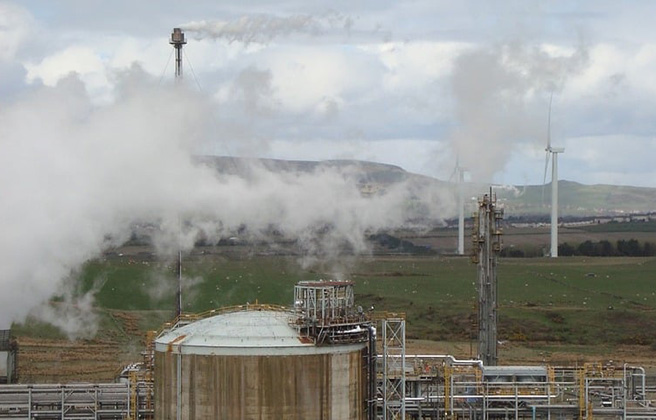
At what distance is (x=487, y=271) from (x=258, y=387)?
83.0 feet

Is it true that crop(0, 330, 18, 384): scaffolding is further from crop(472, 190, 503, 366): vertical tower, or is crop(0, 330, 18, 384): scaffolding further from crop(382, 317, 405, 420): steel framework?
crop(472, 190, 503, 366): vertical tower

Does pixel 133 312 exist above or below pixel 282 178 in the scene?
below

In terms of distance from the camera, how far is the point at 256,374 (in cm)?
5547

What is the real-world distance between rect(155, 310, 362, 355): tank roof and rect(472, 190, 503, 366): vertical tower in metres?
19.3

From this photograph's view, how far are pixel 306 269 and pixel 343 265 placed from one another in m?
13.6

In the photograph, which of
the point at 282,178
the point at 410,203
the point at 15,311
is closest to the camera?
the point at 15,311

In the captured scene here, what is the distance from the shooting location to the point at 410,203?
16150 cm

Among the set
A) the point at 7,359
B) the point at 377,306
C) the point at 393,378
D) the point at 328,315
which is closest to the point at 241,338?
the point at 328,315

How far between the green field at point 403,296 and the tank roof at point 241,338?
172 feet

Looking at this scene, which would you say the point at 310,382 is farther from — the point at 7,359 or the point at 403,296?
the point at 403,296

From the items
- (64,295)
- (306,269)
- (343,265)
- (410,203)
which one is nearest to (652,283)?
(410,203)

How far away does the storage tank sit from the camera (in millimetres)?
55312

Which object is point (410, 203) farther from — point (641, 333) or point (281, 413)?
point (281, 413)

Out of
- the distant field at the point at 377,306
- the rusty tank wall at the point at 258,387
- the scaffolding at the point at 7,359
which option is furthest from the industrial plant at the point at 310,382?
the distant field at the point at 377,306
